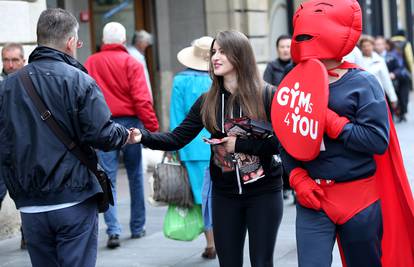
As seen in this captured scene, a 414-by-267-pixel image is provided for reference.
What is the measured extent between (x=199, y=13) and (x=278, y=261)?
7.83 m

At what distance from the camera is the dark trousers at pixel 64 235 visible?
4297 millimetres

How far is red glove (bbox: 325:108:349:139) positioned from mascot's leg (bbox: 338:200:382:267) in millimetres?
412

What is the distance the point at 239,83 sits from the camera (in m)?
4.93

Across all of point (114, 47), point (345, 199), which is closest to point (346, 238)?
point (345, 199)

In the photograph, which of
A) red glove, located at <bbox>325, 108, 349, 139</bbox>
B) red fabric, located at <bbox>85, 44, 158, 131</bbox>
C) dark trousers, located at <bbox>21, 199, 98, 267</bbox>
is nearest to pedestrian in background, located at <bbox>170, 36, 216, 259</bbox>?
red fabric, located at <bbox>85, 44, 158, 131</bbox>

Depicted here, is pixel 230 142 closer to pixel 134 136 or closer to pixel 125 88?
pixel 134 136

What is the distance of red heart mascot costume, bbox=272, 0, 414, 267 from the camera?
4.07 meters

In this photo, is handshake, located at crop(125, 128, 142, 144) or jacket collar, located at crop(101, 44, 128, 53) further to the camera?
jacket collar, located at crop(101, 44, 128, 53)

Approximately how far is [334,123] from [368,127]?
0.55 ft

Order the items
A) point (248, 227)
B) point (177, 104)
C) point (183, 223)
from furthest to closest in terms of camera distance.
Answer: point (177, 104) → point (183, 223) → point (248, 227)

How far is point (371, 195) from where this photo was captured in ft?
13.7

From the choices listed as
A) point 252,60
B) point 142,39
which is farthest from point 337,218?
point 142,39

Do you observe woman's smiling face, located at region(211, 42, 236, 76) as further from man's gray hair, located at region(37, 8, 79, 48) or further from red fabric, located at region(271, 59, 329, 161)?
man's gray hair, located at region(37, 8, 79, 48)

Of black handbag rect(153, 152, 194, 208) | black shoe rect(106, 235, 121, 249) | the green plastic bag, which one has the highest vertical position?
black handbag rect(153, 152, 194, 208)
